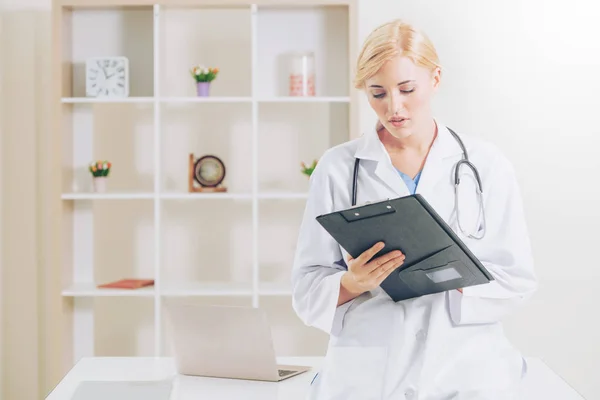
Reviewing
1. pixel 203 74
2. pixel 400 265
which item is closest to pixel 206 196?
pixel 203 74

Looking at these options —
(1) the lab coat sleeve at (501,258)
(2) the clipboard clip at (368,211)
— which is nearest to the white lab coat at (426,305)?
(1) the lab coat sleeve at (501,258)

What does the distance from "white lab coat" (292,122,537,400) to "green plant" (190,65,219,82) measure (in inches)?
82.3

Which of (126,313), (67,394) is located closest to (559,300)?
(126,313)

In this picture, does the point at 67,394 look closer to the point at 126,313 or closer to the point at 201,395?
the point at 201,395

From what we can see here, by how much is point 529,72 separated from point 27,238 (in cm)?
→ 261

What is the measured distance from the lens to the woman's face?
6.18ft

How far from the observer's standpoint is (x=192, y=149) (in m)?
4.23

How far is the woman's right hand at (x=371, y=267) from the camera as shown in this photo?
1782 millimetres

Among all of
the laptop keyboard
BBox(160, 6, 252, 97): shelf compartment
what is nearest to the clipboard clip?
the laptop keyboard

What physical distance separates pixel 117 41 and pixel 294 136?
0.99 m

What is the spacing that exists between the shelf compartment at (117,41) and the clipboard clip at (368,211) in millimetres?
2685

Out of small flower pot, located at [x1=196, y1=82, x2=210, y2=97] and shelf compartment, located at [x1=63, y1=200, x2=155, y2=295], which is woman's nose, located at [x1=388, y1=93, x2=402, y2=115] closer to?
small flower pot, located at [x1=196, y1=82, x2=210, y2=97]

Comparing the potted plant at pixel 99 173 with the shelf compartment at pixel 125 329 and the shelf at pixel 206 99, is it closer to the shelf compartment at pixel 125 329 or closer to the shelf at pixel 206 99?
the shelf at pixel 206 99

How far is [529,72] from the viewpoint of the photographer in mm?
4180
